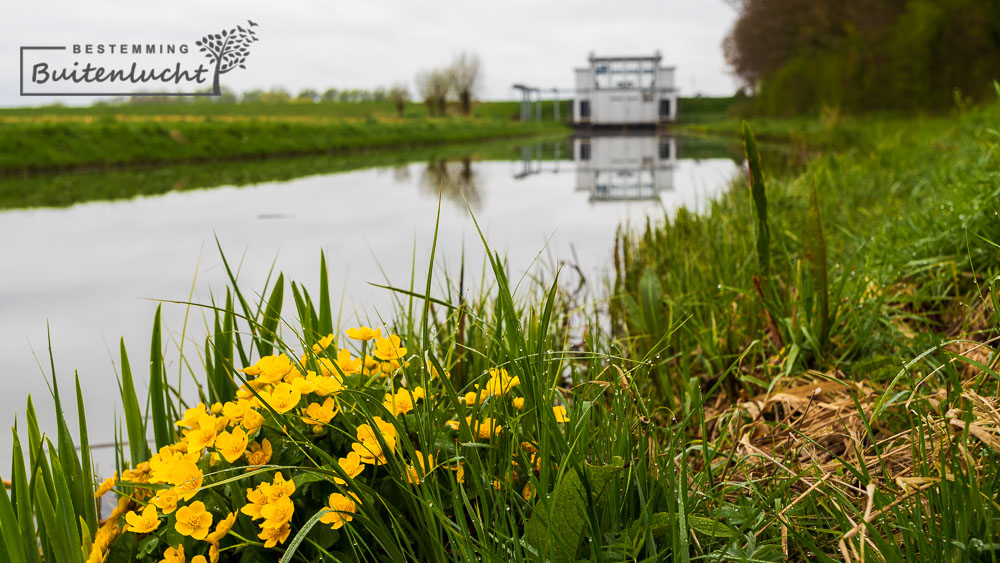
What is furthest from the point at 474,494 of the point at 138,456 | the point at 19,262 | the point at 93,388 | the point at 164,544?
the point at 19,262

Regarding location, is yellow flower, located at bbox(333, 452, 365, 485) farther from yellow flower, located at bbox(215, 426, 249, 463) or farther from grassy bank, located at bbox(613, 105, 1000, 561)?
grassy bank, located at bbox(613, 105, 1000, 561)

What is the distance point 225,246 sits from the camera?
187 inches

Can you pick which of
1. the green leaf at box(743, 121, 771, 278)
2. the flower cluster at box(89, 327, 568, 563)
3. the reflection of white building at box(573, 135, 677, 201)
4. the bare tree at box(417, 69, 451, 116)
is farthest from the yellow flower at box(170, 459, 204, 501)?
the bare tree at box(417, 69, 451, 116)

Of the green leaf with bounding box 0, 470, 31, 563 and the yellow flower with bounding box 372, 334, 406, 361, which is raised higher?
the yellow flower with bounding box 372, 334, 406, 361

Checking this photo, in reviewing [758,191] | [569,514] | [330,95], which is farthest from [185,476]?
[330,95]

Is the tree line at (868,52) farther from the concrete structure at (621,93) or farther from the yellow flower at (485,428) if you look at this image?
the concrete structure at (621,93)

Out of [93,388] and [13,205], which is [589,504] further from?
[13,205]

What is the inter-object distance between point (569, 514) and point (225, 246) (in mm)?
4262

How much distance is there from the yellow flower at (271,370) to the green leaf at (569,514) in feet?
1.56

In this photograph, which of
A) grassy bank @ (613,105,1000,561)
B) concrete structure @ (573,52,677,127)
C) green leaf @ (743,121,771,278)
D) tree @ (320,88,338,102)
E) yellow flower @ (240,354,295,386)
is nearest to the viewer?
grassy bank @ (613,105,1000,561)

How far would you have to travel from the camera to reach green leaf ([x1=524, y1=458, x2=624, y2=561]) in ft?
3.20

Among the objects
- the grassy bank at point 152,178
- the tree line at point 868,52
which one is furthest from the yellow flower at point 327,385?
the grassy bank at point 152,178

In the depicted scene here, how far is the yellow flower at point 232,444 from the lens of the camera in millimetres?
1091

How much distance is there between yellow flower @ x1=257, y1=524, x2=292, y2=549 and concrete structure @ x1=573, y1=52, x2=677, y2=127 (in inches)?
1502
